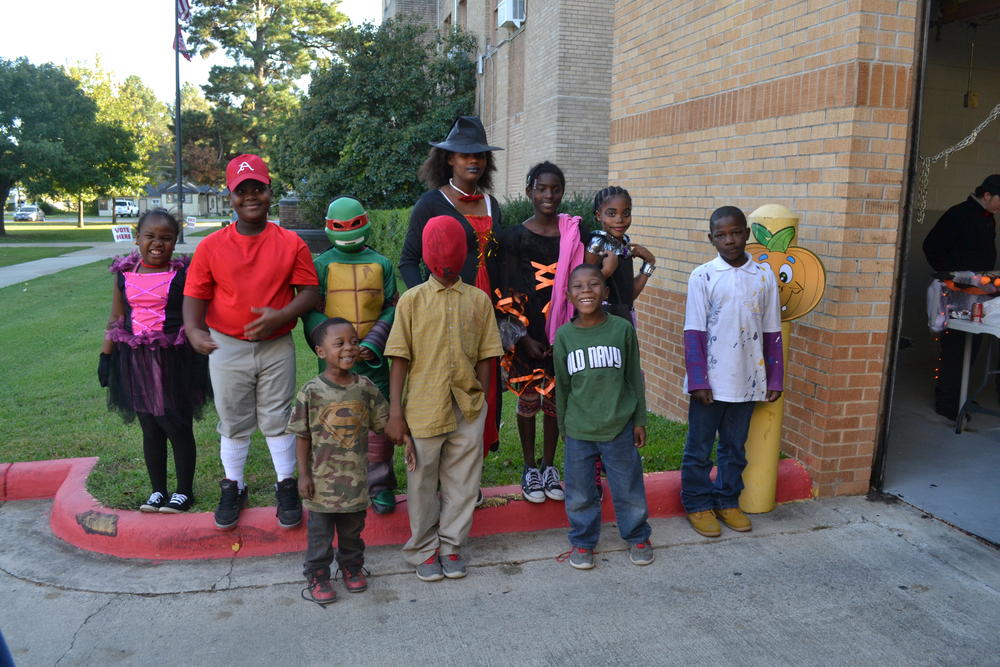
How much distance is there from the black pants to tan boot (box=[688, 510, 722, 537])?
1.91 meters

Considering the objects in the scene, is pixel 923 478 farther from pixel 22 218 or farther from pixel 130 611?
pixel 22 218

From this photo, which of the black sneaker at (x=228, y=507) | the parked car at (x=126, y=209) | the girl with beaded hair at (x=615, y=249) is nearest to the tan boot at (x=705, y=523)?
the girl with beaded hair at (x=615, y=249)

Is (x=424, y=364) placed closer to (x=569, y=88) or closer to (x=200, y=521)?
(x=200, y=521)

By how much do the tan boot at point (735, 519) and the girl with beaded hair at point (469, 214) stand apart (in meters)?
1.41

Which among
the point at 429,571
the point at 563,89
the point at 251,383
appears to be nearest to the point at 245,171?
the point at 251,383

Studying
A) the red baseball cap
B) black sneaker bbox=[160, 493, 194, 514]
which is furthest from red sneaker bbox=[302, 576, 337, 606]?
the red baseball cap

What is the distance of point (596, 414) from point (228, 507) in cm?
198

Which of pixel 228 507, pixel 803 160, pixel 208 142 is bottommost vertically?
pixel 228 507

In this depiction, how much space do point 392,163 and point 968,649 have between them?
17315 mm

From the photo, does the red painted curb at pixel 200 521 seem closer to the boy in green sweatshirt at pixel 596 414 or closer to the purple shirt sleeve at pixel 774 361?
the boy in green sweatshirt at pixel 596 414

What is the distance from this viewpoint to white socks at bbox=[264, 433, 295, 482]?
4.09 meters

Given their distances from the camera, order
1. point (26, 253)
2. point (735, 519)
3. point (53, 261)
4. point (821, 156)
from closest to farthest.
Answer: point (735, 519), point (821, 156), point (53, 261), point (26, 253)

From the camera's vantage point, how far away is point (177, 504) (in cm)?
421

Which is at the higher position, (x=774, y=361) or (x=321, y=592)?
(x=774, y=361)
